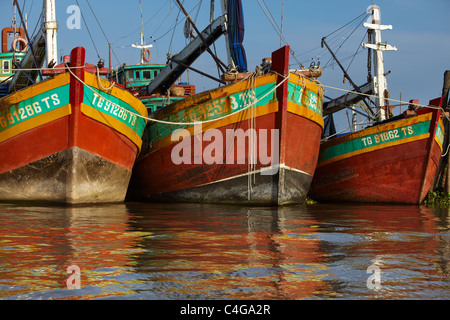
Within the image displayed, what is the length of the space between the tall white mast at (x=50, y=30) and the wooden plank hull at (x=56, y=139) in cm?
227

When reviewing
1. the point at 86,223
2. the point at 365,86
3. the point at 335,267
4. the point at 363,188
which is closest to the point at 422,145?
the point at 363,188

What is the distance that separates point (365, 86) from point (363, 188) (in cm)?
685

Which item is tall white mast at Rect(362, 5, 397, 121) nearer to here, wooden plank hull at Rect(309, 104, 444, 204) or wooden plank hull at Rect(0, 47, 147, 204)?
wooden plank hull at Rect(309, 104, 444, 204)

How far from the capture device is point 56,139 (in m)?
11.1

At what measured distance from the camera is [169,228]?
727 centimetres

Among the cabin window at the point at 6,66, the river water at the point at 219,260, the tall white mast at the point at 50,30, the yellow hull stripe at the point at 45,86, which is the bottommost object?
the river water at the point at 219,260

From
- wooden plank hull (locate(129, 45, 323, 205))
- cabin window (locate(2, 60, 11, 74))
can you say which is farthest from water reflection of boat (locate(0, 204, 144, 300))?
cabin window (locate(2, 60, 11, 74))

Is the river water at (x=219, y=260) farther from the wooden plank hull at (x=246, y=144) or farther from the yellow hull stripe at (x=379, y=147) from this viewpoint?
the yellow hull stripe at (x=379, y=147)

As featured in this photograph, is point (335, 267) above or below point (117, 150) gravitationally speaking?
below

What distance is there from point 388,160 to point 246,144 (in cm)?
514

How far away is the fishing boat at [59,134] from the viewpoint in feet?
36.2

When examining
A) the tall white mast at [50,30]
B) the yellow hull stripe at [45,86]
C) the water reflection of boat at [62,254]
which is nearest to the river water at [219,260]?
the water reflection of boat at [62,254]

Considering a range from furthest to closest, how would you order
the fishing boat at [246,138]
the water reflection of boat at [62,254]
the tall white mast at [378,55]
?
1. the tall white mast at [378,55]
2. the fishing boat at [246,138]
3. the water reflection of boat at [62,254]
